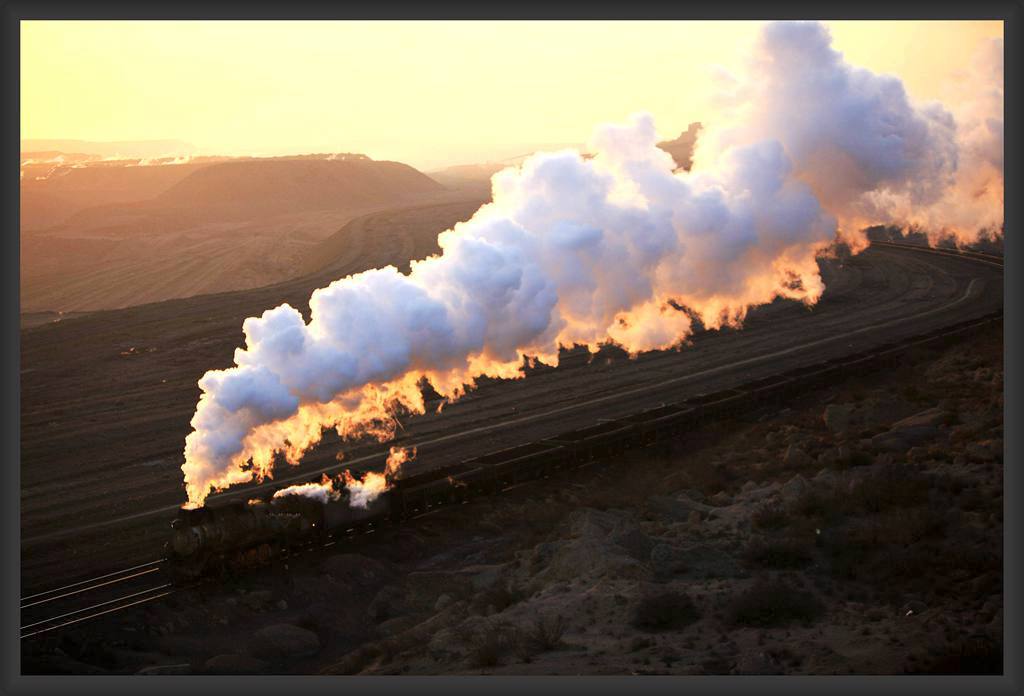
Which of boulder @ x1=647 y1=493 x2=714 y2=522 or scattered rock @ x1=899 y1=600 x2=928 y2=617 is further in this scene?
boulder @ x1=647 y1=493 x2=714 y2=522

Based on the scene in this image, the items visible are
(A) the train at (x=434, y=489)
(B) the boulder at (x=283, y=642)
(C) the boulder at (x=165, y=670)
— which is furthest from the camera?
(A) the train at (x=434, y=489)

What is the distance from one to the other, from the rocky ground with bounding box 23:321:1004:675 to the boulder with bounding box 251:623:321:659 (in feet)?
0.22

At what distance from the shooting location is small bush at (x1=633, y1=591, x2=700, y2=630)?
2481cm

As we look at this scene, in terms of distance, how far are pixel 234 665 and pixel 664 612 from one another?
12208mm

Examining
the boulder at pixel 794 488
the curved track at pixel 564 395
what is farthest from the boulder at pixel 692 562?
the curved track at pixel 564 395

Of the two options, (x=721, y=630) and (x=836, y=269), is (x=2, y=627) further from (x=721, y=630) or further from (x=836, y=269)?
(x=836, y=269)

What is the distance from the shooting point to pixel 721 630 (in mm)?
24125

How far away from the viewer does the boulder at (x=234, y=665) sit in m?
25.8

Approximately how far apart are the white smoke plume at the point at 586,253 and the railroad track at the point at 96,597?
11.7 feet

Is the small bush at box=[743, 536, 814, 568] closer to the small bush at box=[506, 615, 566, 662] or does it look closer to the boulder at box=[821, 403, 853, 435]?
the small bush at box=[506, 615, 566, 662]

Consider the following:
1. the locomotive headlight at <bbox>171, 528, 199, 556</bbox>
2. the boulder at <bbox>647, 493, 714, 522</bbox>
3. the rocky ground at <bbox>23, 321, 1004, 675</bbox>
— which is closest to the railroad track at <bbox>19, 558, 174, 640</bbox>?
the rocky ground at <bbox>23, 321, 1004, 675</bbox>

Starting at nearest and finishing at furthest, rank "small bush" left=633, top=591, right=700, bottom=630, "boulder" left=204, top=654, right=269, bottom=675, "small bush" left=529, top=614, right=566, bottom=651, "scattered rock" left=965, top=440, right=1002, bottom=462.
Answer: "small bush" left=529, top=614, right=566, bottom=651 → "small bush" left=633, top=591, right=700, bottom=630 → "boulder" left=204, top=654, right=269, bottom=675 → "scattered rock" left=965, top=440, right=1002, bottom=462

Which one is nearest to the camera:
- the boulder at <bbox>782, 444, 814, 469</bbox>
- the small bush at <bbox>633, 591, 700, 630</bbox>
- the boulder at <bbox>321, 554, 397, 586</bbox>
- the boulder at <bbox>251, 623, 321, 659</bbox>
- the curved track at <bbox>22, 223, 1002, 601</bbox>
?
the small bush at <bbox>633, 591, 700, 630</bbox>

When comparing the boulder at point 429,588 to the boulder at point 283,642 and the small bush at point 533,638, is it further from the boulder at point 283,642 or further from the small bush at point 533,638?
the small bush at point 533,638
